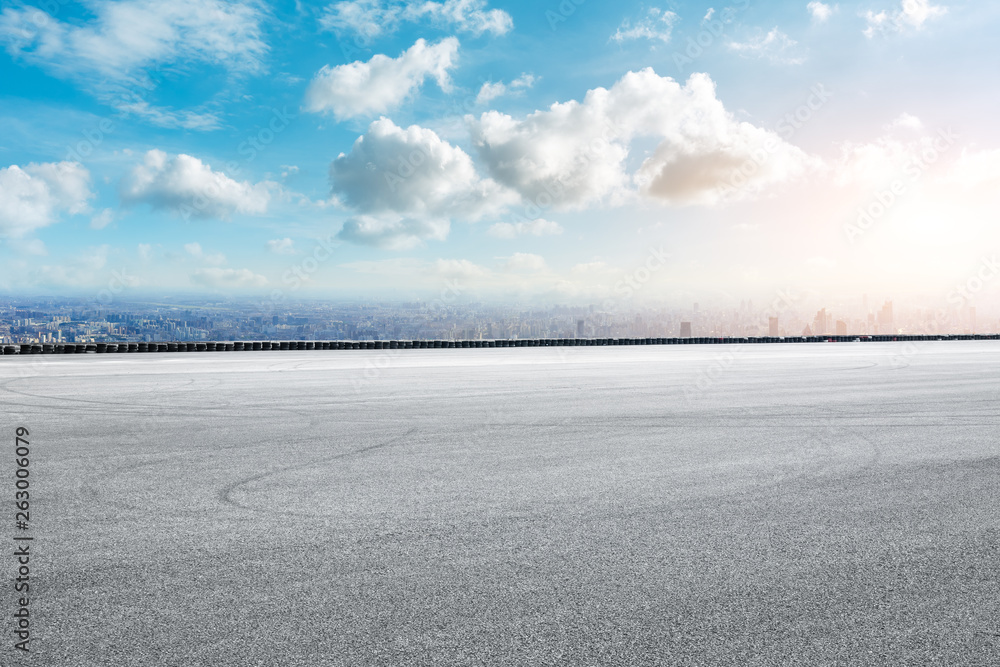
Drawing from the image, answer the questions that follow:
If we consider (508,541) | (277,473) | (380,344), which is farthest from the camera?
(380,344)

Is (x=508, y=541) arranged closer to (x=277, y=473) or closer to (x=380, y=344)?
(x=277, y=473)

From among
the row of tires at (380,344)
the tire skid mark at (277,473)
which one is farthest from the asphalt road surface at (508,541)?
the row of tires at (380,344)

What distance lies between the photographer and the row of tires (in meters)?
42.4

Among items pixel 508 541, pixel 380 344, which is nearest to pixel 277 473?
pixel 508 541

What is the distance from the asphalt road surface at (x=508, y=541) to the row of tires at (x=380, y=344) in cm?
3507

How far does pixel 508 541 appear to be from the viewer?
5.00 meters

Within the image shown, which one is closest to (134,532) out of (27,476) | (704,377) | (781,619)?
(27,476)

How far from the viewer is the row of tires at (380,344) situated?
139 ft

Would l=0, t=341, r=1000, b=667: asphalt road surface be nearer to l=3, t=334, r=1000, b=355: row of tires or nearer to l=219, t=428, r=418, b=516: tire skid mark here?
l=219, t=428, r=418, b=516: tire skid mark

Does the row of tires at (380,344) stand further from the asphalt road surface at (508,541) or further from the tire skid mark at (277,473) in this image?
the tire skid mark at (277,473)

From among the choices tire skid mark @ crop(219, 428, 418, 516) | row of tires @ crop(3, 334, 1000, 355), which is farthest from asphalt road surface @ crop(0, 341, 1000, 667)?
row of tires @ crop(3, 334, 1000, 355)

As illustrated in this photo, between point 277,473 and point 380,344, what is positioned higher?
point 380,344

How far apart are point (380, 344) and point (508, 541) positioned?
156 feet

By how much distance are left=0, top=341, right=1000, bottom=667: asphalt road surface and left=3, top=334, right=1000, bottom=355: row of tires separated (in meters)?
35.1
